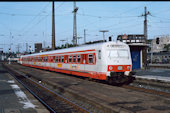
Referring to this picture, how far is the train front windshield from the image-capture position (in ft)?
45.3

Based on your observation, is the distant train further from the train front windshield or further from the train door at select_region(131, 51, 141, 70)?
the train door at select_region(131, 51, 141, 70)

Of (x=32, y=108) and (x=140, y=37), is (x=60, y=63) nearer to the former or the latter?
(x=140, y=37)

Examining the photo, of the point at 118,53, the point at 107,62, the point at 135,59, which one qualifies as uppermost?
the point at 118,53

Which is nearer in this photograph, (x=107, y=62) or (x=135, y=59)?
(x=107, y=62)

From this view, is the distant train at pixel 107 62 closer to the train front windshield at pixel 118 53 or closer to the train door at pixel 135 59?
the train front windshield at pixel 118 53

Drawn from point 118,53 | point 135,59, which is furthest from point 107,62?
point 135,59

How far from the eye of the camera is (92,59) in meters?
15.1

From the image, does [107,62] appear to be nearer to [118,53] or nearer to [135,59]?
[118,53]

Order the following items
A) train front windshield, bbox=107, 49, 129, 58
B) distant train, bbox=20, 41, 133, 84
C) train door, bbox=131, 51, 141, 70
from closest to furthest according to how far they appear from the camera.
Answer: distant train, bbox=20, 41, 133, 84, train front windshield, bbox=107, 49, 129, 58, train door, bbox=131, 51, 141, 70

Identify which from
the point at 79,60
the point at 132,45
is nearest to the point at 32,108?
the point at 79,60

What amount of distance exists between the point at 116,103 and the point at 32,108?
3331mm

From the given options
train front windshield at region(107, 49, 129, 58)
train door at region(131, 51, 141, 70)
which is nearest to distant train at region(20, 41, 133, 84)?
train front windshield at region(107, 49, 129, 58)

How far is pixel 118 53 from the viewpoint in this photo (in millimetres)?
14211

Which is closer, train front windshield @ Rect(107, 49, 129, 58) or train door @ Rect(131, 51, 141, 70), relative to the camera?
train front windshield @ Rect(107, 49, 129, 58)
